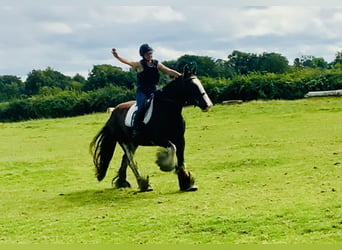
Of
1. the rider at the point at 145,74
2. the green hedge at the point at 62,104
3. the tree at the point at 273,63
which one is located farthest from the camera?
the tree at the point at 273,63

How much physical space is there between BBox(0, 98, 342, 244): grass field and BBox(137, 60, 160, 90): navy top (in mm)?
1724

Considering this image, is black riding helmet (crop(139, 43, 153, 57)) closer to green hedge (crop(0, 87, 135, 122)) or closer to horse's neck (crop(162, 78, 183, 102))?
horse's neck (crop(162, 78, 183, 102))

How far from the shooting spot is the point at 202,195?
8.73 m

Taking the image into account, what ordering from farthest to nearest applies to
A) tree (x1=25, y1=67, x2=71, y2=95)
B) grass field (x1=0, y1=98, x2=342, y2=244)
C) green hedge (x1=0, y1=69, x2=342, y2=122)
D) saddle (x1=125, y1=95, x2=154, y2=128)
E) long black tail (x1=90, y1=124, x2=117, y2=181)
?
1. tree (x1=25, y1=67, x2=71, y2=95)
2. green hedge (x1=0, y1=69, x2=342, y2=122)
3. long black tail (x1=90, y1=124, x2=117, y2=181)
4. saddle (x1=125, y1=95, x2=154, y2=128)
5. grass field (x1=0, y1=98, x2=342, y2=244)

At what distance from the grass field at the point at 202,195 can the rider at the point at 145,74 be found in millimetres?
1315

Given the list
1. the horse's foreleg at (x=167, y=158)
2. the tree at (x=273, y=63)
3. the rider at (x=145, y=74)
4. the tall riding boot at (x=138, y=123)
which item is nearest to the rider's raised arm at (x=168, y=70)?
the rider at (x=145, y=74)

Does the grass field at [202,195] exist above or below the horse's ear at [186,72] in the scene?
below

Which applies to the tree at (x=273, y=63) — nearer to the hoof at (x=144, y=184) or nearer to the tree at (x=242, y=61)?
the tree at (x=242, y=61)

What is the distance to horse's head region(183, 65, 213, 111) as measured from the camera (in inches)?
353

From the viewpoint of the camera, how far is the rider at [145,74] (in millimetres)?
9188

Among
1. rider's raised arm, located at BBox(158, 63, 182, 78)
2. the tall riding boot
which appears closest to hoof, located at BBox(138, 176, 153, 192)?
the tall riding boot

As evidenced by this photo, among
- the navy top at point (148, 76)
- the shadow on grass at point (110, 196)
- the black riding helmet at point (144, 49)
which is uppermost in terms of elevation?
the black riding helmet at point (144, 49)

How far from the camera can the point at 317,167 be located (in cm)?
1044

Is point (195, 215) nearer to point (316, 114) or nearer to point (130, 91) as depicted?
point (316, 114)
